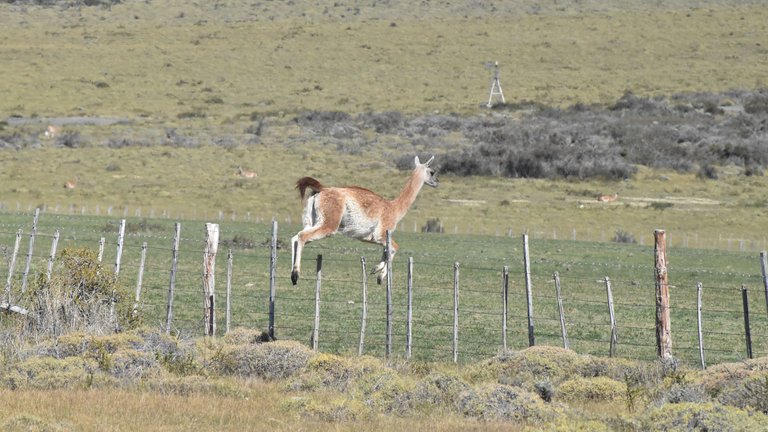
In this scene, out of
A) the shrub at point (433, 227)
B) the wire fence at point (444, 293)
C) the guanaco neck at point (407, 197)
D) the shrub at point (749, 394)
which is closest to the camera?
the shrub at point (749, 394)

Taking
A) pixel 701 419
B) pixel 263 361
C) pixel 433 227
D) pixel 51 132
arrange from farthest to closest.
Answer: pixel 51 132 → pixel 433 227 → pixel 263 361 → pixel 701 419

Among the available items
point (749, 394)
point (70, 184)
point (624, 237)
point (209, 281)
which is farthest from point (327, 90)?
point (749, 394)

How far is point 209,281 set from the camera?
17.9 m

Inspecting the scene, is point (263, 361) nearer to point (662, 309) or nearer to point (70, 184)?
point (662, 309)

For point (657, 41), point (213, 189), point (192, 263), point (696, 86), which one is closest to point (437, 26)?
point (657, 41)

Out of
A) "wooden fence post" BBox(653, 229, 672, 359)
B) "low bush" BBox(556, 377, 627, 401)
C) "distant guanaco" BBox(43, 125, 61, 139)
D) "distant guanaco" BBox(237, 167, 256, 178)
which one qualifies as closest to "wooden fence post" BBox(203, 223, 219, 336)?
"low bush" BBox(556, 377, 627, 401)

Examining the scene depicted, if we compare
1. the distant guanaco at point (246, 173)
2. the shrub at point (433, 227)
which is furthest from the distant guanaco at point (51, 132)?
the shrub at point (433, 227)

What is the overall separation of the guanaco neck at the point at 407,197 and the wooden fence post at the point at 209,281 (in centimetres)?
292

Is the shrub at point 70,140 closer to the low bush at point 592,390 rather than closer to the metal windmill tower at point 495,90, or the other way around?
the metal windmill tower at point 495,90

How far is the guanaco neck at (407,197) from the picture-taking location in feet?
54.3

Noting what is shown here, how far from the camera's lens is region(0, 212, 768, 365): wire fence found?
20.2 meters

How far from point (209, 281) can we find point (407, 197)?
130 inches

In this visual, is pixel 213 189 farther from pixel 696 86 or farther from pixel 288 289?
pixel 696 86

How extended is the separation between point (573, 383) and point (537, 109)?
6231cm
